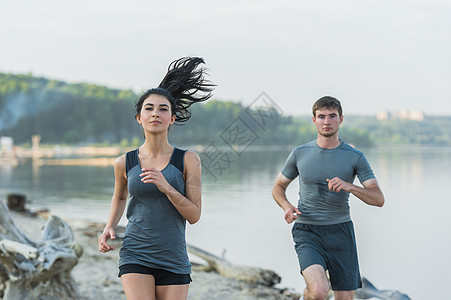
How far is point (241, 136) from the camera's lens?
15.4 ft

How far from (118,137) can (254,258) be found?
94967mm

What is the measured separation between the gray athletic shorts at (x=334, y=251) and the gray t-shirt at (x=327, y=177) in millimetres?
69

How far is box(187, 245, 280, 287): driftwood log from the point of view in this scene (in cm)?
859

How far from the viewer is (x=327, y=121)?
15.1ft

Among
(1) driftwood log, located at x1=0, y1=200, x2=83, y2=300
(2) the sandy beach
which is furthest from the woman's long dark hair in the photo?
(2) the sandy beach

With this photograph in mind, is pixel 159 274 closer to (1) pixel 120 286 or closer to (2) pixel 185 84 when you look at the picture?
(2) pixel 185 84

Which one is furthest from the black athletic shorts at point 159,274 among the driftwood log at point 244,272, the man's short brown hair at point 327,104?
the driftwood log at point 244,272

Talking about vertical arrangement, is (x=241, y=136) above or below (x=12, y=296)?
above

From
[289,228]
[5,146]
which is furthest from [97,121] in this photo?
[289,228]

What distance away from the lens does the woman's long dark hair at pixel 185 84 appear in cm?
396

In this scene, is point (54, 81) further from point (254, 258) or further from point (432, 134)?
point (254, 258)

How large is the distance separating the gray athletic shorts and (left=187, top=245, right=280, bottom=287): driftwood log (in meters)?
4.07

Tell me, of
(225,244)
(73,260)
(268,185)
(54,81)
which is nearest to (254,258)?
(225,244)

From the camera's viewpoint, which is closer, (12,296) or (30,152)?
(12,296)
